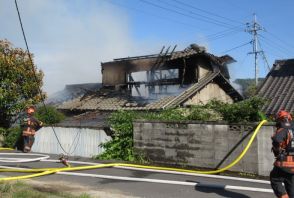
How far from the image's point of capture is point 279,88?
15164 mm

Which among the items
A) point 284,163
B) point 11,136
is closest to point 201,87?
point 11,136

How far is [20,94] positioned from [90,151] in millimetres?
5805

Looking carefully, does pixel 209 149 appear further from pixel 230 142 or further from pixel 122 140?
pixel 122 140

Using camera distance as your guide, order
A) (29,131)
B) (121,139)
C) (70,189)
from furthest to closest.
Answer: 1. (29,131)
2. (121,139)
3. (70,189)

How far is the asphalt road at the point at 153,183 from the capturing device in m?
8.09

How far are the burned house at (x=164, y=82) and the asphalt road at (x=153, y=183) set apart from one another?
9.80 m

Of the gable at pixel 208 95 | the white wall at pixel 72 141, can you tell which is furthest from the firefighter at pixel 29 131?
the gable at pixel 208 95

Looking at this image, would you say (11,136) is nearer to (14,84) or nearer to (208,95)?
(14,84)

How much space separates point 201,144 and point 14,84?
10492mm

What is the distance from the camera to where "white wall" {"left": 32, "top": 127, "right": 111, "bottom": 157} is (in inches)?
578

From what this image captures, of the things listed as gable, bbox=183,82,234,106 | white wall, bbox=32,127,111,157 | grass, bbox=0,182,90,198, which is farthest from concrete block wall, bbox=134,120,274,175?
gable, bbox=183,82,234,106

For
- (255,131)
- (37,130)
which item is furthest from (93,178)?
(37,130)

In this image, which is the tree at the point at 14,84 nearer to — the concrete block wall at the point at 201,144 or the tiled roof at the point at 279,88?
the concrete block wall at the point at 201,144

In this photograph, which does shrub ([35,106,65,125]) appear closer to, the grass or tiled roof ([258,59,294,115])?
tiled roof ([258,59,294,115])
